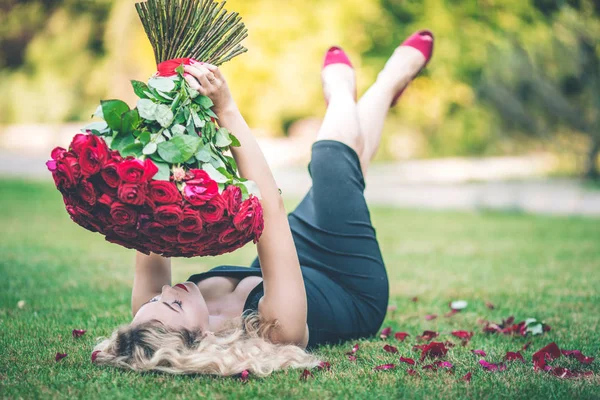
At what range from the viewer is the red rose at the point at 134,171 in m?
2.04

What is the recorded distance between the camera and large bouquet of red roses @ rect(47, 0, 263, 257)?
2.06 metres

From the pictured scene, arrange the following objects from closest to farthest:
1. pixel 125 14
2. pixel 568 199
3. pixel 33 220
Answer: pixel 33 220 → pixel 568 199 → pixel 125 14

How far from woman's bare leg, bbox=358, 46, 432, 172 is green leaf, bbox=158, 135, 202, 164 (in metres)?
1.67

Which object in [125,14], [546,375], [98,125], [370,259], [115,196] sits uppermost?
[125,14]

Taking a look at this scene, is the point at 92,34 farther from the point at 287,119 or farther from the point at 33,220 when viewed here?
the point at 33,220

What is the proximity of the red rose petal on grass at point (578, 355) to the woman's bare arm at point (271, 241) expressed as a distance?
47.2 inches

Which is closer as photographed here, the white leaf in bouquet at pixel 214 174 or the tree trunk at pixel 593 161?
the white leaf in bouquet at pixel 214 174

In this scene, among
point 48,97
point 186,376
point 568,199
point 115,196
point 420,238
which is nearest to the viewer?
point 115,196

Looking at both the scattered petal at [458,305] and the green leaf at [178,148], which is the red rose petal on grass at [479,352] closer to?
the scattered petal at [458,305]

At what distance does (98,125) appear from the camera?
2207 millimetres

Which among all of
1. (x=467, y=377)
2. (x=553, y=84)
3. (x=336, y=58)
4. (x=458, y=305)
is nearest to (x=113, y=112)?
(x=467, y=377)

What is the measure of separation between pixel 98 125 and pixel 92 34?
23094 mm

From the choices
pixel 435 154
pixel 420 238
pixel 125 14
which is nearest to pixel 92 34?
pixel 125 14

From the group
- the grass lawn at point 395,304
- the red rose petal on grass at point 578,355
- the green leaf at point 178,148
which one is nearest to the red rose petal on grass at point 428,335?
the grass lawn at point 395,304
